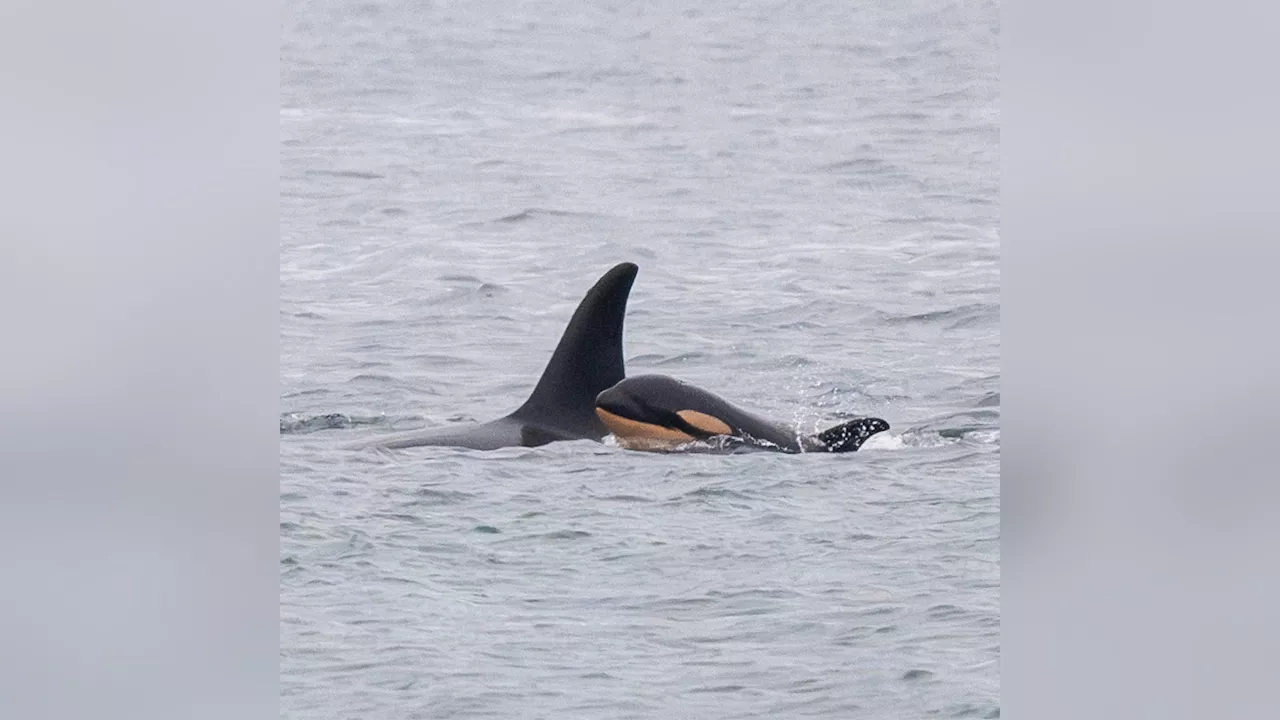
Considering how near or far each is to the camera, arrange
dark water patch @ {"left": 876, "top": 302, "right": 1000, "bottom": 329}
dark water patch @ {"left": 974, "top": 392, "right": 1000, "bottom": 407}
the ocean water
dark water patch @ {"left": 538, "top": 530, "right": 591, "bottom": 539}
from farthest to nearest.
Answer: dark water patch @ {"left": 876, "top": 302, "right": 1000, "bottom": 329}
dark water patch @ {"left": 974, "top": 392, "right": 1000, "bottom": 407}
dark water patch @ {"left": 538, "top": 530, "right": 591, "bottom": 539}
the ocean water

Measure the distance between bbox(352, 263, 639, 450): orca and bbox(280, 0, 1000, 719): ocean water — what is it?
0.73 ft

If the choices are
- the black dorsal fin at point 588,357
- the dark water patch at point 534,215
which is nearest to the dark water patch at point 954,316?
the black dorsal fin at point 588,357

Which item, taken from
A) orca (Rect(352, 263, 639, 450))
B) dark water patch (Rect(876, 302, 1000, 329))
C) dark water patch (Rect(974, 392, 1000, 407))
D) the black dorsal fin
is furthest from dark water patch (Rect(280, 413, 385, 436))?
dark water patch (Rect(974, 392, 1000, 407))

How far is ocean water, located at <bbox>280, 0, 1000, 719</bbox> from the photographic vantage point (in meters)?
7.77

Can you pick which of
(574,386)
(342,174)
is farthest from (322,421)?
(342,174)

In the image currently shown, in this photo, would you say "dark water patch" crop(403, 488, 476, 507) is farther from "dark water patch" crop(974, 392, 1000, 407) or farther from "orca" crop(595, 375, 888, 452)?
"dark water patch" crop(974, 392, 1000, 407)

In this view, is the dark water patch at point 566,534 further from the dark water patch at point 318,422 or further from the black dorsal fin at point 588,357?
the dark water patch at point 318,422

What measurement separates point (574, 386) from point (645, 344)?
745 mm

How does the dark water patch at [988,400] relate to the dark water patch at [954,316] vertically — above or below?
below

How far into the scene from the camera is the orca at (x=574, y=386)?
31.8ft

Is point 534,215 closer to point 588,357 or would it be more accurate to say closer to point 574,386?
point 588,357

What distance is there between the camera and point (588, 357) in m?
10.3

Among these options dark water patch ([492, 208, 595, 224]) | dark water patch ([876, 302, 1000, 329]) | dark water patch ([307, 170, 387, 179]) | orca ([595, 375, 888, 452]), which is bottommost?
orca ([595, 375, 888, 452])
